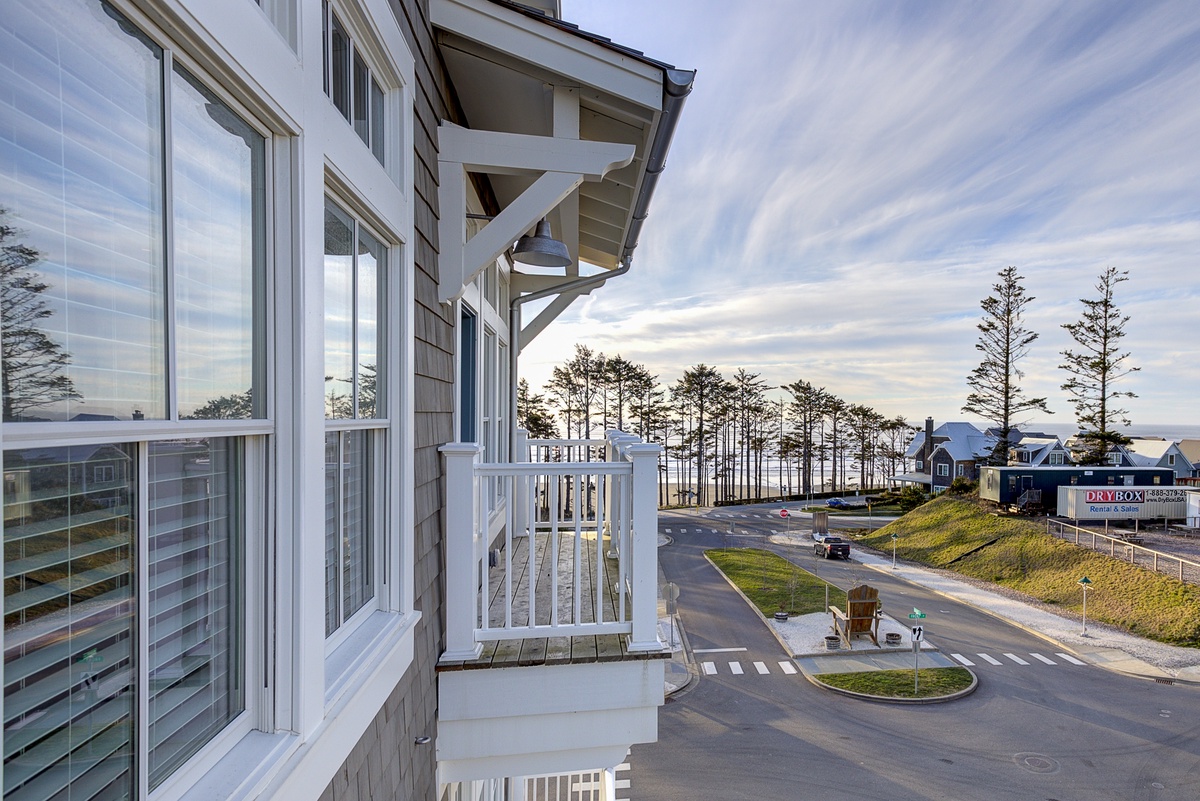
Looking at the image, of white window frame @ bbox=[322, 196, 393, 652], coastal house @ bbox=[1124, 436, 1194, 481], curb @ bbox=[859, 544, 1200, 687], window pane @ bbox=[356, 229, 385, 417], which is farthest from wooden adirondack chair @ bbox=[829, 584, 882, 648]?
coastal house @ bbox=[1124, 436, 1194, 481]

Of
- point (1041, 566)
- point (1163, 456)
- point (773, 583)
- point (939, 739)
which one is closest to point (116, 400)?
point (939, 739)

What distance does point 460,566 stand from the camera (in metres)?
2.49

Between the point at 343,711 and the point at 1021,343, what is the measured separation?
3328 centimetres

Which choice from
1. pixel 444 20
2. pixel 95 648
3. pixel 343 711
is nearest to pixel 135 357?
pixel 95 648

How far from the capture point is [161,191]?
87 centimetres

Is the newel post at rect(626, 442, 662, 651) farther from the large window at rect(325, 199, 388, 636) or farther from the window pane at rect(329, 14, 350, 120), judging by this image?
the window pane at rect(329, 14, 350, 120)

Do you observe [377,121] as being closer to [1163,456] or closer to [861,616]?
[861,616]

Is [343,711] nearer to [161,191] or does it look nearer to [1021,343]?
[161,191]

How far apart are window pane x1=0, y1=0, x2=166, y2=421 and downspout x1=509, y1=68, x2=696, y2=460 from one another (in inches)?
87.7

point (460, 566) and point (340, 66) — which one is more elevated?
point (340, 66)

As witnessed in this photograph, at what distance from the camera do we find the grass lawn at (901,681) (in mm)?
10109

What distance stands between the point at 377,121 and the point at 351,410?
3.43ft

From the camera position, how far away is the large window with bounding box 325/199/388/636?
5.05ft

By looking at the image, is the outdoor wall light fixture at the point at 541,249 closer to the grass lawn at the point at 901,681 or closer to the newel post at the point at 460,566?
the newel post at the point at 460,566
